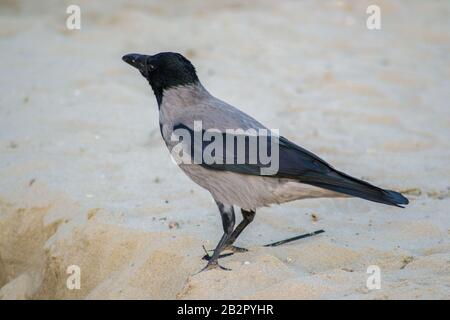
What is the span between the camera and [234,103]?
25.5ft

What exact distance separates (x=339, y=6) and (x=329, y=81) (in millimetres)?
2922

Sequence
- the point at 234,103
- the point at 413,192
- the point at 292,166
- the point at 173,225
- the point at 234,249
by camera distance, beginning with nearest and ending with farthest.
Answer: the point at 292,166, the point at 234,249, the point at 173,225, the point at 413,192, the point at 234,103

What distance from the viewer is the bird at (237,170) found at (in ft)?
15.0

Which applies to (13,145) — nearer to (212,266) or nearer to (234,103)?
(234,103)

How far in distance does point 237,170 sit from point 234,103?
308 cm

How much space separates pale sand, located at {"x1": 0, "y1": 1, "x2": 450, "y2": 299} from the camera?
183 inches

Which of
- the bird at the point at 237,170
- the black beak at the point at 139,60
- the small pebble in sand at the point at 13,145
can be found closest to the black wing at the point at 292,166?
the bird at the point at 237,170

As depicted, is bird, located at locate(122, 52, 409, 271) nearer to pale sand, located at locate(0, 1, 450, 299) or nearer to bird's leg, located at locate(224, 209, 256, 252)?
bird's leg, located at locate(224, 209, 256, 252)

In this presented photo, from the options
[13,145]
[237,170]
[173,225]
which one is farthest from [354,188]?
[13,145]

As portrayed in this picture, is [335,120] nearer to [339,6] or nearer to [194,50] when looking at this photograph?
[194,50]

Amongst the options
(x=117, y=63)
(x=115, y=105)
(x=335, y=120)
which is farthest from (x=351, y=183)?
(x=117, y=63)

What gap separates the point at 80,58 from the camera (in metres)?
8.82

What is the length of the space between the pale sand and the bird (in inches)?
13.4
